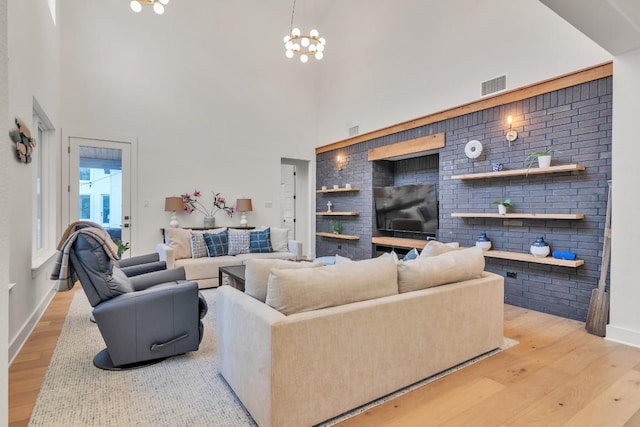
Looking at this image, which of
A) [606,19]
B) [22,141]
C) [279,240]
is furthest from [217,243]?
[606,19]

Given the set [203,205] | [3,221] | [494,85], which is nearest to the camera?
[3,221]

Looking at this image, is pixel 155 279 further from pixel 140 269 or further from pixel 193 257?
pixel 193 257

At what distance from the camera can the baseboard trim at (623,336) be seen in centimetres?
287

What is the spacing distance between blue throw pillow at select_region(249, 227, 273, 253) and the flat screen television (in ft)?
7.00

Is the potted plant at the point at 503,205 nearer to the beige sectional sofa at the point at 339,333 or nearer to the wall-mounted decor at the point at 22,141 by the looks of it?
the beige sectional sofa at the point at 339,333

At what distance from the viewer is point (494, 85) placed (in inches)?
173

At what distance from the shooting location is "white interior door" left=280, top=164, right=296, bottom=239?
8516 mm

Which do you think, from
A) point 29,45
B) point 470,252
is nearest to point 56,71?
point 29,45

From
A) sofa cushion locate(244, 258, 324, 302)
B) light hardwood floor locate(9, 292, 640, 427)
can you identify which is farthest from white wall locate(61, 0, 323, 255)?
sofa cushion locate(244, 258, 324, 302)

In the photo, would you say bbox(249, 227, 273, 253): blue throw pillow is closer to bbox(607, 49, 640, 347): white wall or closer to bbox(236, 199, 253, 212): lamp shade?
bbox(236, 199, 253, 212): lamp shade

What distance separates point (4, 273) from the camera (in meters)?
0.75

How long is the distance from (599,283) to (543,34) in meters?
2.85

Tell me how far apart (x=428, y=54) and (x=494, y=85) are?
138 cm

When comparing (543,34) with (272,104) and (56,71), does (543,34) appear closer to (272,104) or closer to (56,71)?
(272,104)
